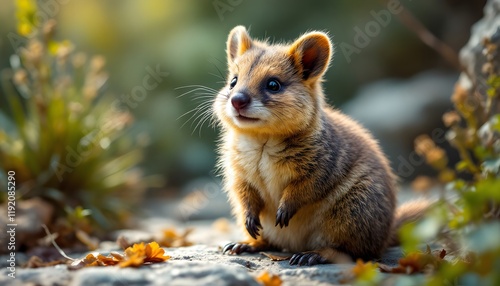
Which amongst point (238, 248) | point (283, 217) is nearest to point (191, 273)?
point (283, 217)

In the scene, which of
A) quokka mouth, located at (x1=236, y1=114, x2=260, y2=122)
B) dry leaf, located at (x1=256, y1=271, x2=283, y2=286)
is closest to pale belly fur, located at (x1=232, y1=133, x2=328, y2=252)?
quokka mouth, located at (x1=236, y1=114, x2=260, y2=122)

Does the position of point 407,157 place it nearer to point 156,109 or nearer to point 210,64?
point 210,64

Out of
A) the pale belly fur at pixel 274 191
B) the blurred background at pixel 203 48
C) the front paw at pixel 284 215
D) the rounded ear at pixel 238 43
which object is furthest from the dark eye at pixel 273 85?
the blurred background at pixel 203 48

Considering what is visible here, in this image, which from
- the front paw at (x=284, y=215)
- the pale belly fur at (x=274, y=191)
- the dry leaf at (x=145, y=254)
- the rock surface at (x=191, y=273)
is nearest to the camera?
the rock surface at (x=191, y=273)

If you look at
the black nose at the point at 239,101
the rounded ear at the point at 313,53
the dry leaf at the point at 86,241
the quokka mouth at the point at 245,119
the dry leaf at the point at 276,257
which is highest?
the rounded ear at the point at 313,53

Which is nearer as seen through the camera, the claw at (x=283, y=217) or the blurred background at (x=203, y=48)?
the claw at (x=283, y=217)

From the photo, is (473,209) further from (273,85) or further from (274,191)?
(273,85)

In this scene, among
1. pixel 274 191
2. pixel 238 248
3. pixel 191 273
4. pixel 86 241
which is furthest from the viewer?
pixel 86 241

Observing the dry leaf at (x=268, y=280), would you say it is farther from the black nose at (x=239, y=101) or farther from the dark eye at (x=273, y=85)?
the dark eye at (x=273, y=85)
